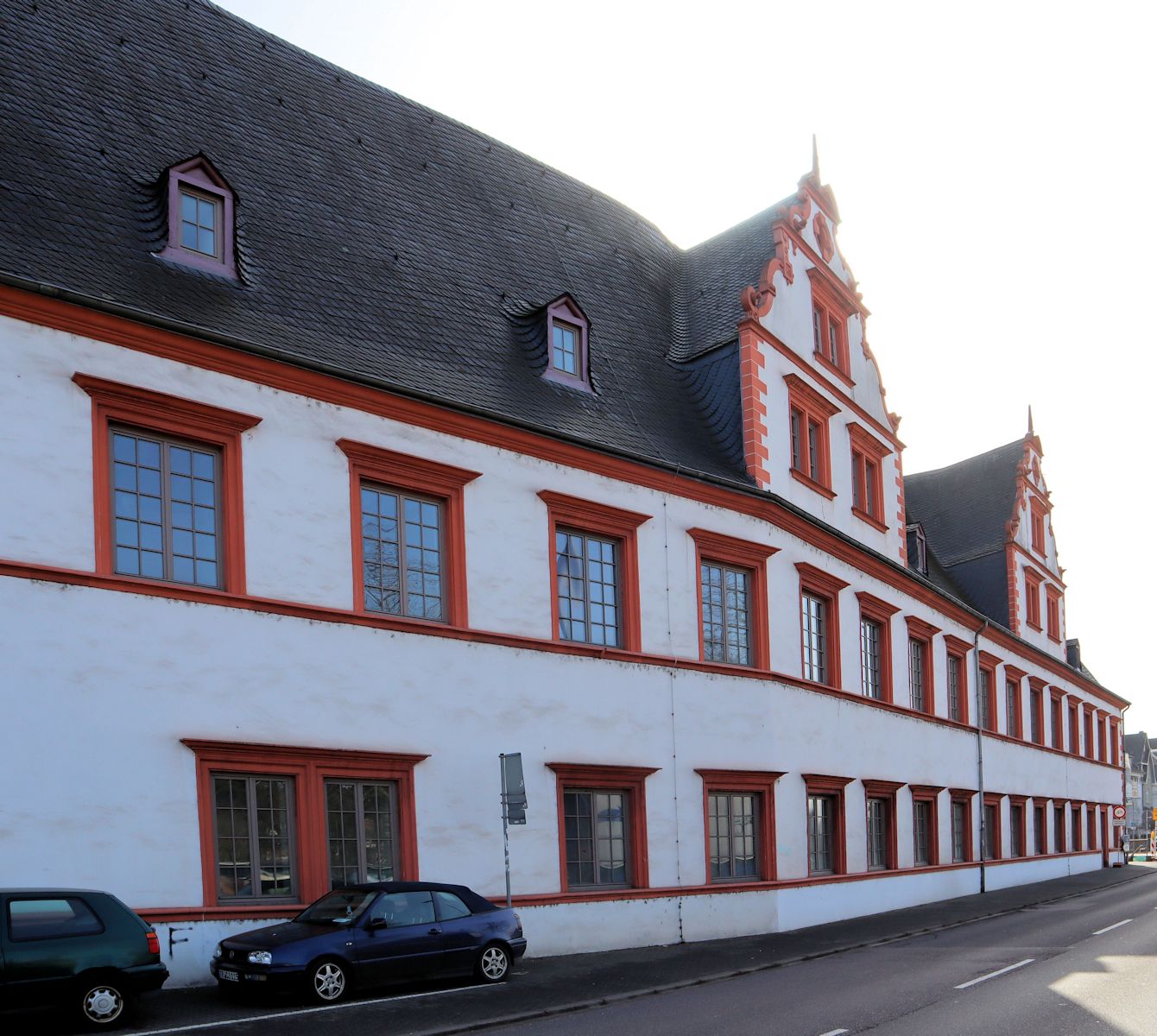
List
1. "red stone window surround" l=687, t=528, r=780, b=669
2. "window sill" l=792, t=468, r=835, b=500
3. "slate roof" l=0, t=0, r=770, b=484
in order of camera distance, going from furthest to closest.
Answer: "window sill" l=792, t=468, r=835, b=500, "red stone window surround" l=687, t=528, r=780, b=669, "slate roof" l=0, t=0, r=770, b=484

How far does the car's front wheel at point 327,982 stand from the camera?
13.3 meters

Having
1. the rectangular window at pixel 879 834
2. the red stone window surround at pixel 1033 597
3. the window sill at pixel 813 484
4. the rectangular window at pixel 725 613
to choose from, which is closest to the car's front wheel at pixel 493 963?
the rectangular window at pixel 725 613

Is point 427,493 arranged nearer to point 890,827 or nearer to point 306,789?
point 306,789

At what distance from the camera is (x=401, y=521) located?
17.8 m

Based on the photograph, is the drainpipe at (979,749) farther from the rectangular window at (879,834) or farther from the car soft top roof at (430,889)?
the car soft top roof at (430,889)

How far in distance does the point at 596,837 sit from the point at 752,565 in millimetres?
6149

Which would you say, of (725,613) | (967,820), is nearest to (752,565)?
(725,613)

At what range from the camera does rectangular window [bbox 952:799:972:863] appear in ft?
115

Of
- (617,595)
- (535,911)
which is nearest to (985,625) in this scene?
(617,595)

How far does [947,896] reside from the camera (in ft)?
109

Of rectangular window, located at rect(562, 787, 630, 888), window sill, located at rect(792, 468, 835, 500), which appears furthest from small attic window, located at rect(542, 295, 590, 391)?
rectangular window, located at rect(562, 787, 630, 888)

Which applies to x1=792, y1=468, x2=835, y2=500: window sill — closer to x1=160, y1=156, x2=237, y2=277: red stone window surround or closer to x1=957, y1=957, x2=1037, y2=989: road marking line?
x1=957, y1=957, x2=1037, y2=989: road marking line

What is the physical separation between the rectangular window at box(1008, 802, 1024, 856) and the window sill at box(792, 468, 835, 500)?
1804cm

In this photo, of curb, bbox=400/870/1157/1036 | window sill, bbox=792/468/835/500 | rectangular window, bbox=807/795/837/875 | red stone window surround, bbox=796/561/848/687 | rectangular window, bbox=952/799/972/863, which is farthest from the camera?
rectangular window, bbox=952/799/972/863
